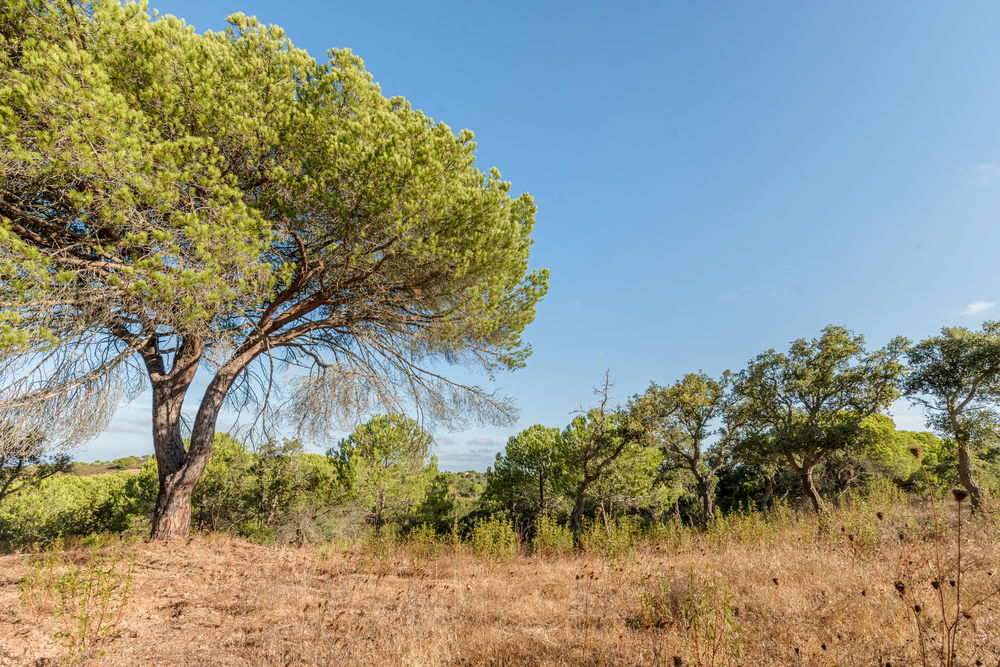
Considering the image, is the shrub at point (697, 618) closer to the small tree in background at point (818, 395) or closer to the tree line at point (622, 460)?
the tree line at point (622, 460)

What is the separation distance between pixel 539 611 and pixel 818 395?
18.8m

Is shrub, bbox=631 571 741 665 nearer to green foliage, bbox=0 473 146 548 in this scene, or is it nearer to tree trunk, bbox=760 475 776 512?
green foliage, bbox=0 473 146 548

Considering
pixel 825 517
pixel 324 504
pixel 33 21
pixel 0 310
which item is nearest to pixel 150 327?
pixel 0 310

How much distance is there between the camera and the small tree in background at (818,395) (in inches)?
675

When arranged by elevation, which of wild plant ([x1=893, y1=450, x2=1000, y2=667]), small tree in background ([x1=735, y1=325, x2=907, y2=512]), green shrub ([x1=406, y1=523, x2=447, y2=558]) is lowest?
green shrub ([x1=406, y1=523, x2=447, y2=558])

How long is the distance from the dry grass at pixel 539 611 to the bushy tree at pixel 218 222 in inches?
135

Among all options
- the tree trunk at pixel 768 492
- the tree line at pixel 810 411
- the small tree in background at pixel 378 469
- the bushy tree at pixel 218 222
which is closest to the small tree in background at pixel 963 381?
the tree line at pixel 810 411

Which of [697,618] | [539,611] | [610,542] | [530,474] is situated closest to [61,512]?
[530,474]

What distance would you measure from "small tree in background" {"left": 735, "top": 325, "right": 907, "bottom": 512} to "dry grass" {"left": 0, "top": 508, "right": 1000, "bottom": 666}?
12.0 metres

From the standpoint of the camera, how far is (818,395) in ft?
59.4

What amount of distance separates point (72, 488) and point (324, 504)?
24459 mm

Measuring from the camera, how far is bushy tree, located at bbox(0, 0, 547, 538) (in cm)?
534

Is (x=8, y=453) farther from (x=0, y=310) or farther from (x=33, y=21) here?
(x=33, y=21)

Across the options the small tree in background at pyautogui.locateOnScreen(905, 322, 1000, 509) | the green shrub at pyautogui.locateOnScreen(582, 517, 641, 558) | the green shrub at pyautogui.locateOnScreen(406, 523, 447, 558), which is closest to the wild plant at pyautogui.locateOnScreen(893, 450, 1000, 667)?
the green shrub at pyautogui.locateOnScreen(582, 517, 641, 558)
